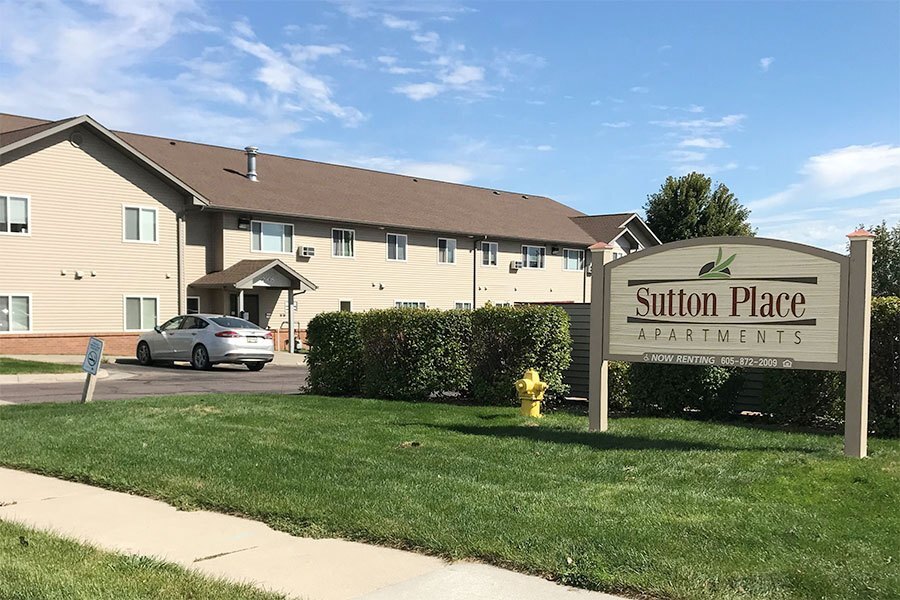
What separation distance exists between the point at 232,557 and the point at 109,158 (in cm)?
2611

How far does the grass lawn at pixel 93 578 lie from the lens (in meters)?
4.34

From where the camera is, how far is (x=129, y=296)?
1131 inches

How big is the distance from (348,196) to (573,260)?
580 inches

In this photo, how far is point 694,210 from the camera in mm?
56250

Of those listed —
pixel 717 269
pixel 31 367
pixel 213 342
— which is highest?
pixel 717 269

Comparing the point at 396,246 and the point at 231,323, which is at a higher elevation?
the point at 396,246

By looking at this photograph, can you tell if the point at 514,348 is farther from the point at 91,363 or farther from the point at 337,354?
the point at 91,363

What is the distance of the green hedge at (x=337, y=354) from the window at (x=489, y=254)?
87.9 ft

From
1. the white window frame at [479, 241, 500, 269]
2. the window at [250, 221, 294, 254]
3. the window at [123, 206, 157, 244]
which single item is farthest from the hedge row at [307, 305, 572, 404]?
the white window frame at [479, 241, 500, 269]

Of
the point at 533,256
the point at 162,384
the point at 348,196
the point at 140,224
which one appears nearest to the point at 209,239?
the point at 140,224

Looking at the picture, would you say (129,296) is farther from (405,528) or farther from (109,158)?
(405,528)

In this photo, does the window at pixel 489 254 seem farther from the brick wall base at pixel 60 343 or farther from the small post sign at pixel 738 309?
the small post sign at pixel 738 309

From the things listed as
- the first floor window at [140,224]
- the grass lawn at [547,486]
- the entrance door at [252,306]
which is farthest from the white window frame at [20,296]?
the grass lawn at [547,486]

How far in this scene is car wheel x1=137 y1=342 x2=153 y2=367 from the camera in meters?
24.4
